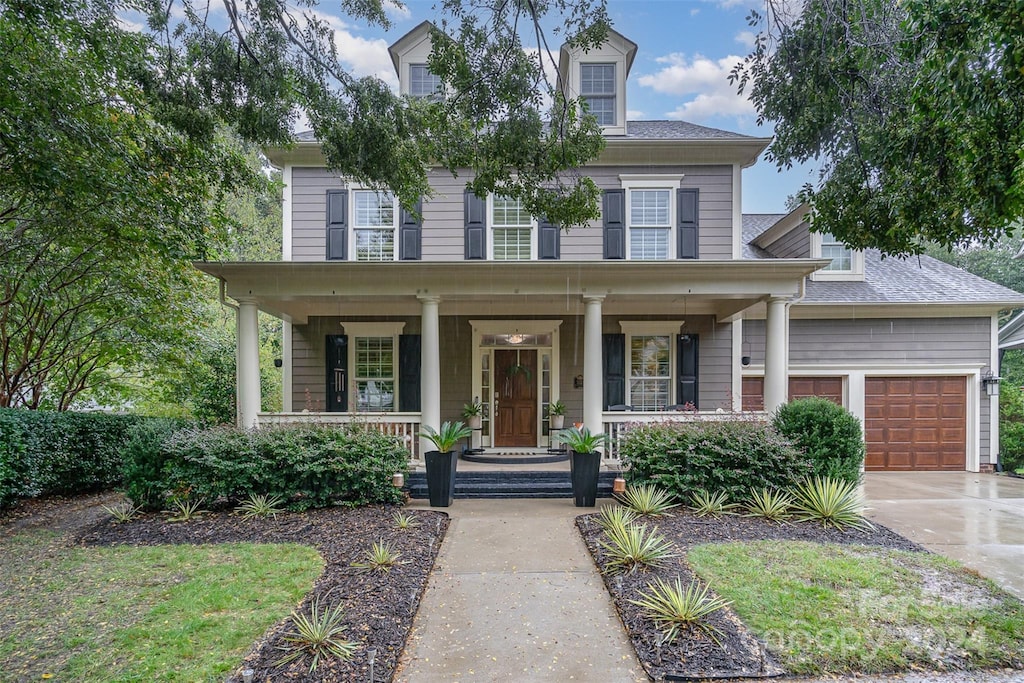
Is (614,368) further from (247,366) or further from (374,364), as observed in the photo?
(247,366)

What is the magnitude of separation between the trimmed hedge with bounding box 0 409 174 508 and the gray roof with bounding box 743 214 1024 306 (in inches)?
451

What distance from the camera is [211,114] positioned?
5684mm

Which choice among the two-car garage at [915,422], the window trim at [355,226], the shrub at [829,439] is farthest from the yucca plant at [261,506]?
the two-car garage at [915,422]

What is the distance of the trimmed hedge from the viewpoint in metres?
6.29

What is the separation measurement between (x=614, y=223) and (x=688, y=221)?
4.12 feet

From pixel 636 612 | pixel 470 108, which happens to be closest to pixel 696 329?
pixel 470 108

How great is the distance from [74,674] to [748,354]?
32.4ft

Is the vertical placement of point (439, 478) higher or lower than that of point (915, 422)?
lower

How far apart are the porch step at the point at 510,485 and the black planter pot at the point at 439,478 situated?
488mm

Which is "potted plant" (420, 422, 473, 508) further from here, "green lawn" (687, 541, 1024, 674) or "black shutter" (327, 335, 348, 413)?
"black shutter" (327, 335, 348, 413)

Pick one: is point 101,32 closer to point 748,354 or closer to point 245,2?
point 245,2

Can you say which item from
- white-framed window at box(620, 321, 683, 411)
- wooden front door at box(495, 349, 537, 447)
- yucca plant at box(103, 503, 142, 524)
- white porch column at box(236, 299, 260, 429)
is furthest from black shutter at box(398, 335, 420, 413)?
yucca plant at box(103, 503, 142, 524)

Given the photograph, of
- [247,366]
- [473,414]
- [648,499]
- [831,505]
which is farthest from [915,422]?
[247,366]

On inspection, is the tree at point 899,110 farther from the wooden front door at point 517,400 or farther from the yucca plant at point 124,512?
the yucca plant at point 124,512
